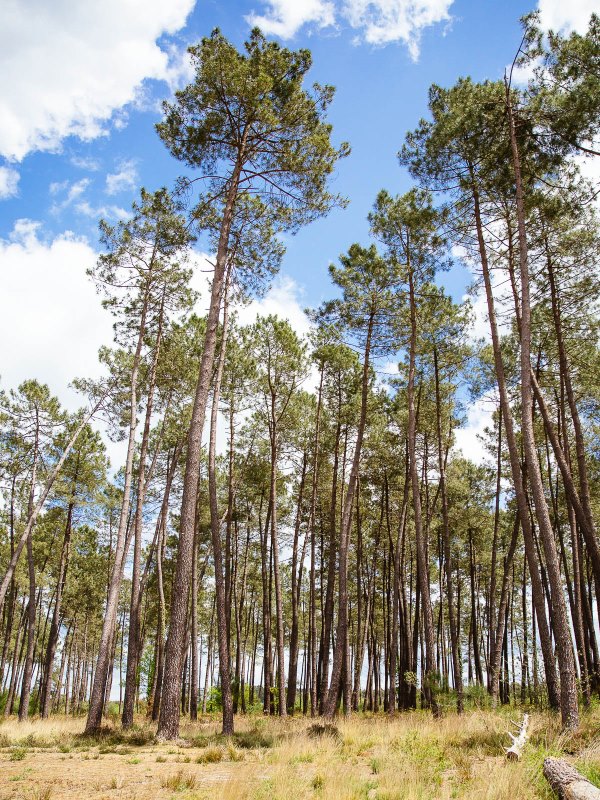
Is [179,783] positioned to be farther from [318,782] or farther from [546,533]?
[546,533]

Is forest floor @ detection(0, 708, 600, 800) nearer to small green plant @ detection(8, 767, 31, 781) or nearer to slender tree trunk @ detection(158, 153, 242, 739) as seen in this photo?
small green plant @ detection(8, 767, 31, 781)

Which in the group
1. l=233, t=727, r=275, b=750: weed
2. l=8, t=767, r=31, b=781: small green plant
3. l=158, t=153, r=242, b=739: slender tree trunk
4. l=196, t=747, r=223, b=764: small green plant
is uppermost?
l=158, t=153, r=242, b=739: slender tree trunk

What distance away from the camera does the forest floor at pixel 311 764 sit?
17.7ft

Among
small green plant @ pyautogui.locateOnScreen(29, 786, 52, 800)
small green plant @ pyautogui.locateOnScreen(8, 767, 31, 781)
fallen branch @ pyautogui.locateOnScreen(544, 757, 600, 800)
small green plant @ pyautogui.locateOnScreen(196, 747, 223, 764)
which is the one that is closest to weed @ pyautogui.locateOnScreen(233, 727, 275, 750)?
small green plant @ pyautogui.locateOnScreen(196, 747, 223, 764)

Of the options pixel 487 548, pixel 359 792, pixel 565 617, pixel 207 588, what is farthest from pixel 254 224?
pixel 207 588

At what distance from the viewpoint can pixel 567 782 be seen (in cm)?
490

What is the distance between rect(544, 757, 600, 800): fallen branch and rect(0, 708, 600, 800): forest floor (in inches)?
8.0

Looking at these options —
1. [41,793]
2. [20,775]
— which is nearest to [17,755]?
[20,775]

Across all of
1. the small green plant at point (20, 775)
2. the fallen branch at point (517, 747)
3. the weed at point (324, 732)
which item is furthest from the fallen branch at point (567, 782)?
the small green plant at point (20, 775)

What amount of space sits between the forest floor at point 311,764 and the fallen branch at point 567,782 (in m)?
0.20

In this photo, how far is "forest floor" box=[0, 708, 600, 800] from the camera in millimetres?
5406

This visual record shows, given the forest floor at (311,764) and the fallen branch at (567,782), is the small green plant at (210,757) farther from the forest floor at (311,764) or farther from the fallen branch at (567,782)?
the fallen branch at (567,782)

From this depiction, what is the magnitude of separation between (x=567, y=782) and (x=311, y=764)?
3.87m

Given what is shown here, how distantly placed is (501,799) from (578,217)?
11781mm
